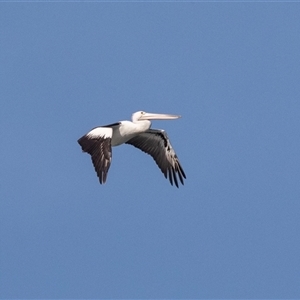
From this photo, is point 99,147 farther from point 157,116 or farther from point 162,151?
point 162,151

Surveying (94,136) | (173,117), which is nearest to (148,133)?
(173,117)

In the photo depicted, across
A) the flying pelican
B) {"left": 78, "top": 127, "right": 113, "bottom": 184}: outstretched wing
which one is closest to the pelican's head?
the flying pelican

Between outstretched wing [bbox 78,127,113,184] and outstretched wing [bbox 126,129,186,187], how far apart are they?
9.23 ft

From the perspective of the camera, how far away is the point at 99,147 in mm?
29625

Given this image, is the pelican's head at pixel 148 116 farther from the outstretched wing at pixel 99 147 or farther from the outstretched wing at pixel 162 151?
the outstretched wing at pixel 99 147

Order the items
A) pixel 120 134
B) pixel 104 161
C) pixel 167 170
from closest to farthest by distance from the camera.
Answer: pixel 104 161 < pixel 120 134 < pixel 167 170

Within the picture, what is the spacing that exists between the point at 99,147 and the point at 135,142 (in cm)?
403

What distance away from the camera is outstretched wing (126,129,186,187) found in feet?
109

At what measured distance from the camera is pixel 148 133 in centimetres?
3319

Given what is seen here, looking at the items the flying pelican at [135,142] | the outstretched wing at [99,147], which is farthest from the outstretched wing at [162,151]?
the outstretched wing at [99,147]

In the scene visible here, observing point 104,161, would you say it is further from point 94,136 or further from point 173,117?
point 173,117

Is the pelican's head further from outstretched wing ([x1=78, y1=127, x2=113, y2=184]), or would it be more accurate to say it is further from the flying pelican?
outstretched wing ([x1=78, y1=127, x2=113, y2=184])

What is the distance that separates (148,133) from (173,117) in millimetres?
948

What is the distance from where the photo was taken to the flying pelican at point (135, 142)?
29.4 metres
